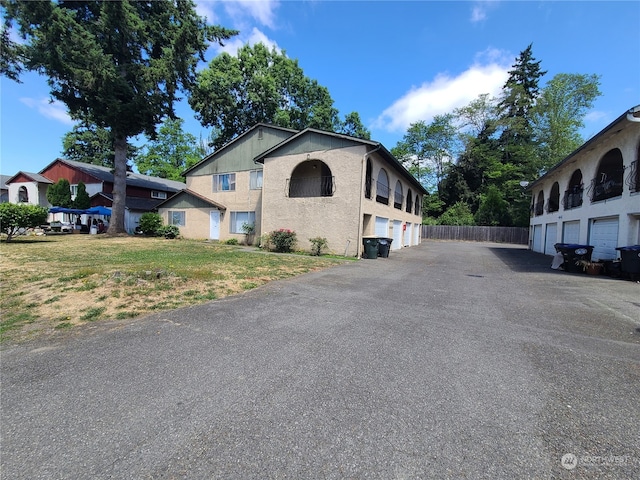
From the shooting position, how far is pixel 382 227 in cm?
1736

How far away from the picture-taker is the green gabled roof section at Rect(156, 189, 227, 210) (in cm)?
2109

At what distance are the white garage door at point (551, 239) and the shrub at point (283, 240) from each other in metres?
16.2

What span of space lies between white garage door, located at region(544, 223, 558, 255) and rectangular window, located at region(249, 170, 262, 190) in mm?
19132

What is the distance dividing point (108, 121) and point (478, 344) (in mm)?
25271

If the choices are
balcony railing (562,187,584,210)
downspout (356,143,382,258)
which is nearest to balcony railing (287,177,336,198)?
downspout (356,143,382,258)

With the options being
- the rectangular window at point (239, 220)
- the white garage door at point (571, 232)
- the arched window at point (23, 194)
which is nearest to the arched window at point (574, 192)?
the white garage door at point (571, 232)

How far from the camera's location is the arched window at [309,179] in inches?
656

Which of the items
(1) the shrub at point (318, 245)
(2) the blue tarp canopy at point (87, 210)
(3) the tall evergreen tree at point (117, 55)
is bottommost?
(1) the shrub at point (318, 245)

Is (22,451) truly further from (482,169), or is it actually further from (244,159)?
(482,169)

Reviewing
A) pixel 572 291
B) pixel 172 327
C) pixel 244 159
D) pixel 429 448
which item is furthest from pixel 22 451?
pixel 244 159

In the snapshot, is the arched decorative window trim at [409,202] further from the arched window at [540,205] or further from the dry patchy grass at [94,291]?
the dry patchy grass at [94,291]

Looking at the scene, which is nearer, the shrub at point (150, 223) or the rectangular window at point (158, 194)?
the shrub at point (150, 223)

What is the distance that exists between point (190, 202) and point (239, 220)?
4.98 m

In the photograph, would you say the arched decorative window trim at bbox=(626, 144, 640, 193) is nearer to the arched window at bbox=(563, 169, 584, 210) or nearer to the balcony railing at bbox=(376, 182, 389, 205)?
the arched window at bbox=(563, 169, 584, 210)
